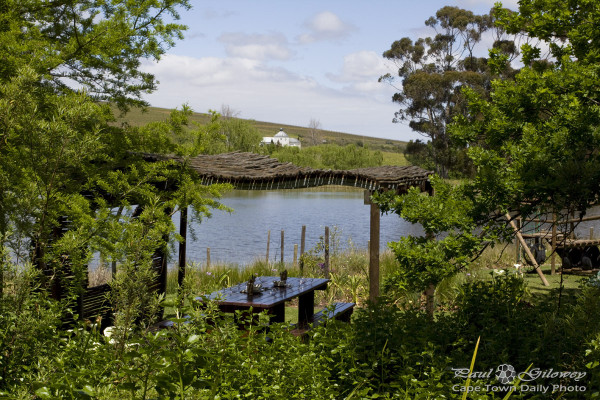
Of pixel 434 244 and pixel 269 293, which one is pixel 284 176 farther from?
pixel 434 244

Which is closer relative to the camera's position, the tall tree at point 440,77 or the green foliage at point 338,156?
the tall tree at point 440,77

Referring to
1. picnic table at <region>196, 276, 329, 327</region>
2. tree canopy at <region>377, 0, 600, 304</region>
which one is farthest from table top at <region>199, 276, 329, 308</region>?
tree canopy at <region>377, 0, 600, 304</region>

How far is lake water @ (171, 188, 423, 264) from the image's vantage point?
20.2 meters

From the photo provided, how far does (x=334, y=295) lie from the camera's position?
10.6 metres

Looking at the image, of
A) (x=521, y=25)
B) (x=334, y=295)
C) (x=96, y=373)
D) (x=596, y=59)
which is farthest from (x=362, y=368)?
(x=334, y=295)

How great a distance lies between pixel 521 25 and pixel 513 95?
199 cm

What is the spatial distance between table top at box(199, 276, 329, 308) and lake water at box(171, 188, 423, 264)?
444 cm

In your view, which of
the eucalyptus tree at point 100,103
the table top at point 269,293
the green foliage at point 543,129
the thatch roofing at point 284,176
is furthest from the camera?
the thatch roofing at point 284,176

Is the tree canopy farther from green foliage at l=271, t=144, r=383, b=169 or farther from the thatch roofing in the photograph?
green foliage at l=271, t=144, r=383, b=169

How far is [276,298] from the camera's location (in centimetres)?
693

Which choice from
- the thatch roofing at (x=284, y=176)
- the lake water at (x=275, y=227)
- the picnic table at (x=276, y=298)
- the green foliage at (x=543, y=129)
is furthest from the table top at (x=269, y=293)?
the lake water at (x=275, y=227)

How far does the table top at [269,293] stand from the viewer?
659 centimetres

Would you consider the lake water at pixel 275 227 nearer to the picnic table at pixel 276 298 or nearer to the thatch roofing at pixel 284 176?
the thatch roofing at pixel 284 176

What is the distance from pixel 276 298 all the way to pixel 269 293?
0.47 m
